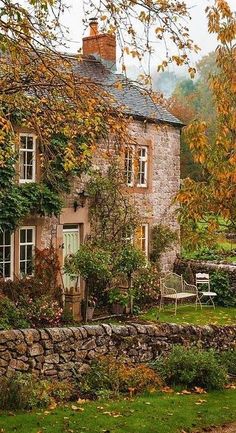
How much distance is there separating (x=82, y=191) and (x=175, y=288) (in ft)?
16.0

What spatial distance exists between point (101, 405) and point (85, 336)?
2.05m

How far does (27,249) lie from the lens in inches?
718

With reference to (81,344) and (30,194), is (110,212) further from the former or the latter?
(81,344)

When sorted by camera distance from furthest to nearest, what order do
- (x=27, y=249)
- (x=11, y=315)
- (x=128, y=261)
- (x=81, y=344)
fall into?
1. (x=128, y=261)
2. (x=27, y=249)
3. (x=11, y=315)
4. (x=81, y=344)

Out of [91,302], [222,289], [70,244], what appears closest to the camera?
[91,302]

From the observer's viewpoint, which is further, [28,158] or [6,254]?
[28,158]

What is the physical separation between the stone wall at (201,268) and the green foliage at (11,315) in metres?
8.67

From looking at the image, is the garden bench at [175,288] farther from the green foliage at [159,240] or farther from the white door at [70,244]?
the white door at [70,244]

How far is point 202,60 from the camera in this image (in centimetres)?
8800

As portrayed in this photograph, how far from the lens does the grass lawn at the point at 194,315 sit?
59.8 ft

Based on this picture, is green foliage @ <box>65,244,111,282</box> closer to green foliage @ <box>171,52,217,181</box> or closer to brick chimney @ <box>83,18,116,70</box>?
green foliage @ <box>171,52,217,181</box>

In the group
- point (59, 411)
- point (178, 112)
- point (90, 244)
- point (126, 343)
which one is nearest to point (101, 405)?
point (59, 411)

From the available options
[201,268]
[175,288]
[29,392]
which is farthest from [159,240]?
[29,392]

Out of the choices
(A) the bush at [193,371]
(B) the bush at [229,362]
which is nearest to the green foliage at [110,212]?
(B) the bush at [229,362]
